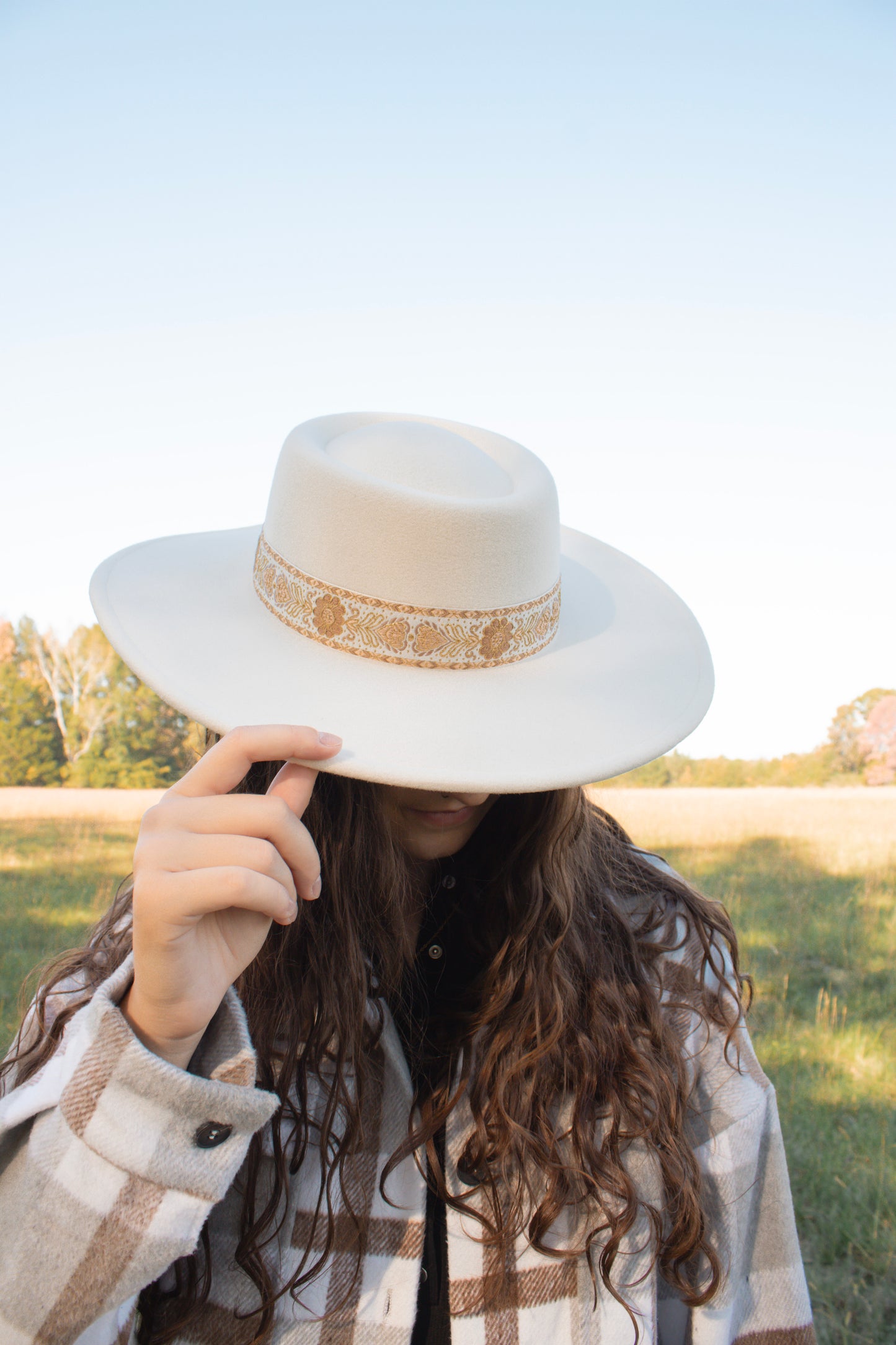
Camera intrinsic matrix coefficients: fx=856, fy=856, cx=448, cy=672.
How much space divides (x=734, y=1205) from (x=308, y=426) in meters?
1.73

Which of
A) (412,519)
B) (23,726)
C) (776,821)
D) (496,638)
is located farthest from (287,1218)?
(23,726)

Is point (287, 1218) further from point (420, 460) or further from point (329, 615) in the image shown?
point (420, 460)

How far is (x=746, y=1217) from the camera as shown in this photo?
5.68ft

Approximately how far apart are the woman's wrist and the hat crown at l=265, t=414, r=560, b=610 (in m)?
0.66

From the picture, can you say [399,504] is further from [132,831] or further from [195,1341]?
[132,831]

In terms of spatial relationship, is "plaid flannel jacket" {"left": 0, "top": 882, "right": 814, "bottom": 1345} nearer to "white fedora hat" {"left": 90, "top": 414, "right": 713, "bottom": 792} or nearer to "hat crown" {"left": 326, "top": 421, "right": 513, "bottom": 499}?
"white fedora hat" {"left": 90, "top": 414, "right": 713, "bottom": 792}

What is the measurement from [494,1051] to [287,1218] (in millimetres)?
470

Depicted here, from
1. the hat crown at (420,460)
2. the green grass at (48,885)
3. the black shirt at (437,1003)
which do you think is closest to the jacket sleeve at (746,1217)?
the black shirt at (437,1003)

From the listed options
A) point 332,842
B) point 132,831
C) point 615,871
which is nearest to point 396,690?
point 332,842

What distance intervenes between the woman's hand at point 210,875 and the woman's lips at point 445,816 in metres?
0.54

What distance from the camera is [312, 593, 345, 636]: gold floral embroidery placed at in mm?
1346

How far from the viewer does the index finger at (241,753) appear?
110 centimetres

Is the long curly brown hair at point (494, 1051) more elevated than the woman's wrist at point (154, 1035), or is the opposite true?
the woman's wrist at point (154, 1035)

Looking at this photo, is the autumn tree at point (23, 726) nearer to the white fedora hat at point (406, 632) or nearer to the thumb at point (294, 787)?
the white fedora hat at point (406, 632)
